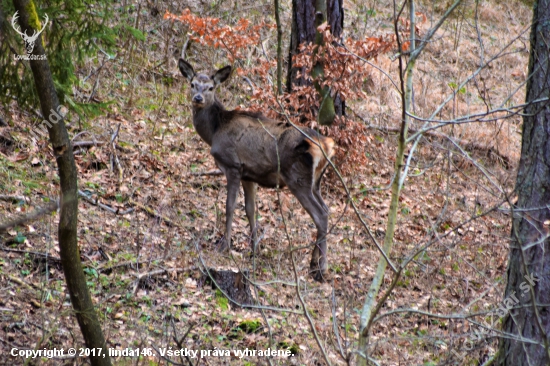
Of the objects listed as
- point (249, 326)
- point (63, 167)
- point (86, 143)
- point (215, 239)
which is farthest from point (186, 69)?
point (63, 167)

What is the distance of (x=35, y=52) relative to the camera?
3.90 meters

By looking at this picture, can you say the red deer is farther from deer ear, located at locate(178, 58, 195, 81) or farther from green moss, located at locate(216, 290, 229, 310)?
green moss, located at locate(216, 290, 229, 310)

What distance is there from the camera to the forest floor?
593 cm

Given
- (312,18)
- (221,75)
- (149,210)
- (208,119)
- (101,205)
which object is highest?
(312,18)

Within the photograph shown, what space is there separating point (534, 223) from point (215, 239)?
15.4 feet

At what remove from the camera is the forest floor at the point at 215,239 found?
5.93m

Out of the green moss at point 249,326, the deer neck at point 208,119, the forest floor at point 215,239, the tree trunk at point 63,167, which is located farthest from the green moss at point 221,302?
the deer neck at point 208,119

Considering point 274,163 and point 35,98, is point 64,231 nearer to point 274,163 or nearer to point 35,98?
point 35,98

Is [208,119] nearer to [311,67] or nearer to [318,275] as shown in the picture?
[311,67]

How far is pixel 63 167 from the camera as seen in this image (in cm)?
409

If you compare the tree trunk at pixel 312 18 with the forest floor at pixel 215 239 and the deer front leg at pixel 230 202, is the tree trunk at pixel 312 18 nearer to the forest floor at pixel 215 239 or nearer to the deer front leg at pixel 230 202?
the forest floor at pixel 215 239

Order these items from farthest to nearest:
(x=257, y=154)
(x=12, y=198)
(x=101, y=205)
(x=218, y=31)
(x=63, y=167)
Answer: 1. (x=218, y=31)
2. (x=257, y=154)
3. (x=101, y=205)
4. (x=12, y=198)
5. (x=63, y=167)

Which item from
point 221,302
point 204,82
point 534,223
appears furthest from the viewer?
point 204,82

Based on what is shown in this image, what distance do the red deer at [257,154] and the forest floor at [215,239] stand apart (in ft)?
1.34
